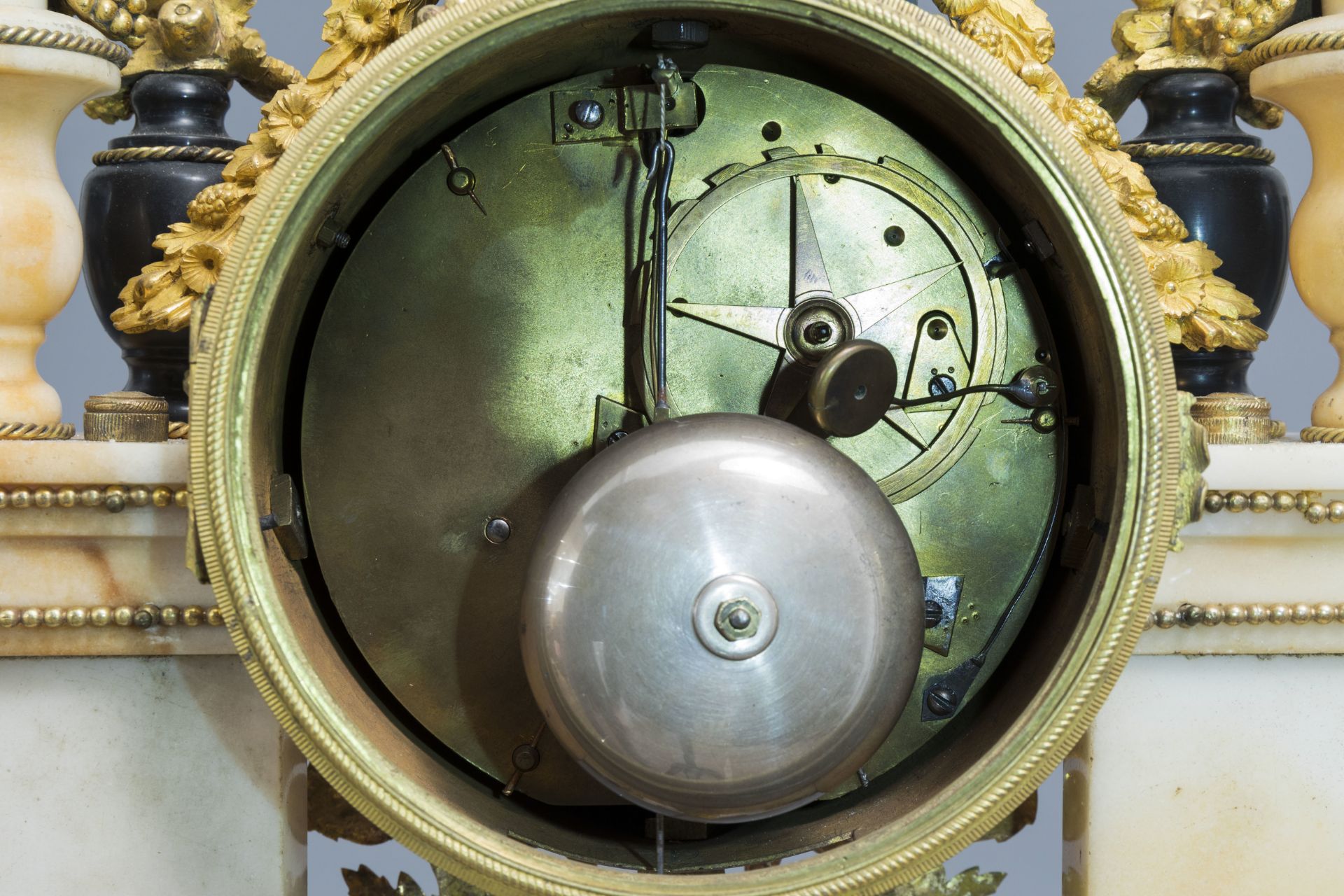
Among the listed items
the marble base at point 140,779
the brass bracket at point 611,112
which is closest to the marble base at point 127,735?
the marble base at point 140,779

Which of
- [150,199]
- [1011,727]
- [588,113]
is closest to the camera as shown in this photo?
[1011,727]

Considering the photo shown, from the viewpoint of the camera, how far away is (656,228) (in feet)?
3.11

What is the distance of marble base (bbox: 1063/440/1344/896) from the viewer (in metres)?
1.04

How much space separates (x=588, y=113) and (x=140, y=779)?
564mm

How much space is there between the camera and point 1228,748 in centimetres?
105

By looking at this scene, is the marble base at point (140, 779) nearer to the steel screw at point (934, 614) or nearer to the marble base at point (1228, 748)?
the steel screw at point (934, 614)

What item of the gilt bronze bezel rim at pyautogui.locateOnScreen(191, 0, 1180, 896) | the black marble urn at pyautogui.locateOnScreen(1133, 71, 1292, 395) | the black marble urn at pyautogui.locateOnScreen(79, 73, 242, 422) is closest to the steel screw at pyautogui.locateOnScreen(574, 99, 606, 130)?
the gilt bronze bezel rim at pyautogui.locateOnScreen(191, 0, 1180, 896)

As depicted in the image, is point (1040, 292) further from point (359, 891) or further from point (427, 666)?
point (359, 891)

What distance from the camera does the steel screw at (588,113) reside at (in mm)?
960

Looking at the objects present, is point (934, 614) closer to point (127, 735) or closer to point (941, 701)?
point (941, 701)

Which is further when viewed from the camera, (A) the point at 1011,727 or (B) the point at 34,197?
(B) the point at 34,197

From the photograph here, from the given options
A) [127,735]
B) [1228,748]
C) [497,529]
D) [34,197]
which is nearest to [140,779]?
[127,735]

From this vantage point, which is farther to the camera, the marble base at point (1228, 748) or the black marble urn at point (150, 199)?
the black marble urn at point (150, 199)

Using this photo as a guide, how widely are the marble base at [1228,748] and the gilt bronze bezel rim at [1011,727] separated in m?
0.23
